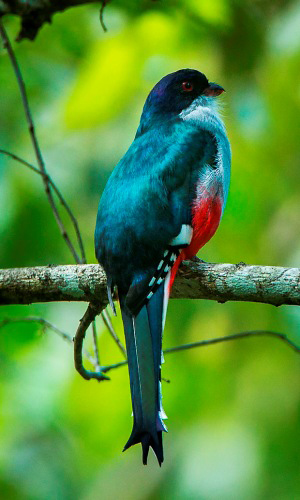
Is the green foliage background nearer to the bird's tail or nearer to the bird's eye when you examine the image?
the bird's eye

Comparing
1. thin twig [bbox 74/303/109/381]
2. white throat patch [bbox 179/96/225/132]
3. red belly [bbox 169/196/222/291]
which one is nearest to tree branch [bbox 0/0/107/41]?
white throat patch [bbox 179/96/225/132]

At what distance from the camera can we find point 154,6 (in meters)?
5.35

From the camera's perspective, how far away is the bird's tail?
3.26 metres

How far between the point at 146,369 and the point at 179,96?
5.79ft

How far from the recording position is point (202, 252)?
5.15m

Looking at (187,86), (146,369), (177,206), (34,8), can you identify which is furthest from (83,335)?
(34,8)

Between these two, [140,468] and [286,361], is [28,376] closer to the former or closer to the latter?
[140,468]

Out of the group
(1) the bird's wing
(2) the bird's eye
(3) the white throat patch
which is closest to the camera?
(1) the bird's wing

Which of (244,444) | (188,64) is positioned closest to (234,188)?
(188,64)

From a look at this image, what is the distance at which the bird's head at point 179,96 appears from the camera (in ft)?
14.7

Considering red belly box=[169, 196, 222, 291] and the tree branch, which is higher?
the tree branch

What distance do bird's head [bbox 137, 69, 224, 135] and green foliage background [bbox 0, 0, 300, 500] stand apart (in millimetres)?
405

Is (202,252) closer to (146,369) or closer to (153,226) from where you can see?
(153,226)

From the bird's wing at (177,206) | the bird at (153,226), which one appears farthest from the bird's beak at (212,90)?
the bird's wing at (177,206)
